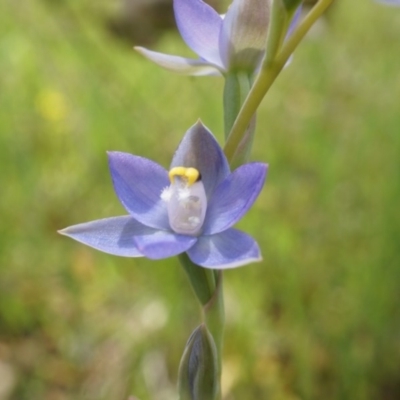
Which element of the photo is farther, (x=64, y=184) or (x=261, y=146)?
(x=261, y=146)

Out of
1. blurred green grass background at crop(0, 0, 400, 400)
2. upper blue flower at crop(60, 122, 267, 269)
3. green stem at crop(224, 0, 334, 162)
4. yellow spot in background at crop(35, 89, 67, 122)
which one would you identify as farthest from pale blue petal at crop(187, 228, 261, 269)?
yellow spot in background at crop(35, 89, 67, 122)

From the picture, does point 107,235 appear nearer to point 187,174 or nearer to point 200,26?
point 187,174

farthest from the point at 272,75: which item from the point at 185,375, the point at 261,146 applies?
the point at 261,146

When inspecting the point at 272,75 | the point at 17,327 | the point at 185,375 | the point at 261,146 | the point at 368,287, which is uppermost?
the point at 272,75

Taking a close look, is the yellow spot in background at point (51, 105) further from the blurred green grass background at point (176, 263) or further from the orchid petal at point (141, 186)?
the orchid petal at point (141, 186)

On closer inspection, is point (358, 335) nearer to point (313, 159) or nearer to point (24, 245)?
point (313, 159)

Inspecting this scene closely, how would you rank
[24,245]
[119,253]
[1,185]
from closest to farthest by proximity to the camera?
[119,253] < [24,245] < [1,185]
